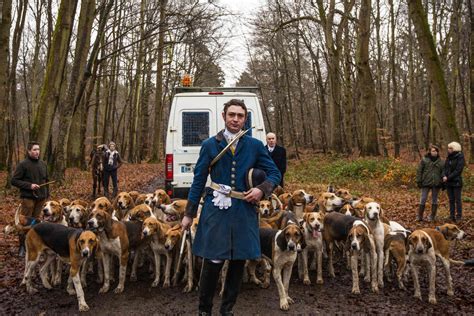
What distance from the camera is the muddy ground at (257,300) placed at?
5270 millimetres

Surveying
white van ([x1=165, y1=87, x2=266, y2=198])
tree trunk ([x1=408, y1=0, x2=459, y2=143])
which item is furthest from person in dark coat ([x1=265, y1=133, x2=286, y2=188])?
tree trunk ([x1=408, y1=0, x2=459, y2=143])

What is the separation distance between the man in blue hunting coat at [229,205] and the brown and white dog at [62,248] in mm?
2019

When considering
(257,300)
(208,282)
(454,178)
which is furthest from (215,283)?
(454,178)

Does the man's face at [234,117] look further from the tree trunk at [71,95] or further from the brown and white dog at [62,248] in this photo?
the tree trunk at [71,95]

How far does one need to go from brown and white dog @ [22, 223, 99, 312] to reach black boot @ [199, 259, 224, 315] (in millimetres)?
1959

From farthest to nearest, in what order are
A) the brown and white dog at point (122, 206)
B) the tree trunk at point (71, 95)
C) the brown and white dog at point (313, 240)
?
1. the tree trunk at point (71, 95)
2. the brown and white dog at point (122, 206)
3. the brown and white dog at point (313, 240)

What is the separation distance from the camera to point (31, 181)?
8.09 meters

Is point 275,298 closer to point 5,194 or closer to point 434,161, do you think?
point 434,161

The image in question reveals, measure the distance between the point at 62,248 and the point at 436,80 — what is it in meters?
11.8

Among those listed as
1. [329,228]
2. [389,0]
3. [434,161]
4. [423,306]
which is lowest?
[423,306]

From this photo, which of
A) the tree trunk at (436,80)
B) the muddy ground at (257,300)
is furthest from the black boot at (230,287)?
the tree trunk at (436,80)

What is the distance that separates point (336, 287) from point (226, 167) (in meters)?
3.18

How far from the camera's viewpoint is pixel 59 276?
6.37 meters

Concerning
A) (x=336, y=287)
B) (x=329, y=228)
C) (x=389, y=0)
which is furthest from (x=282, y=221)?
(x=389, y=0)
